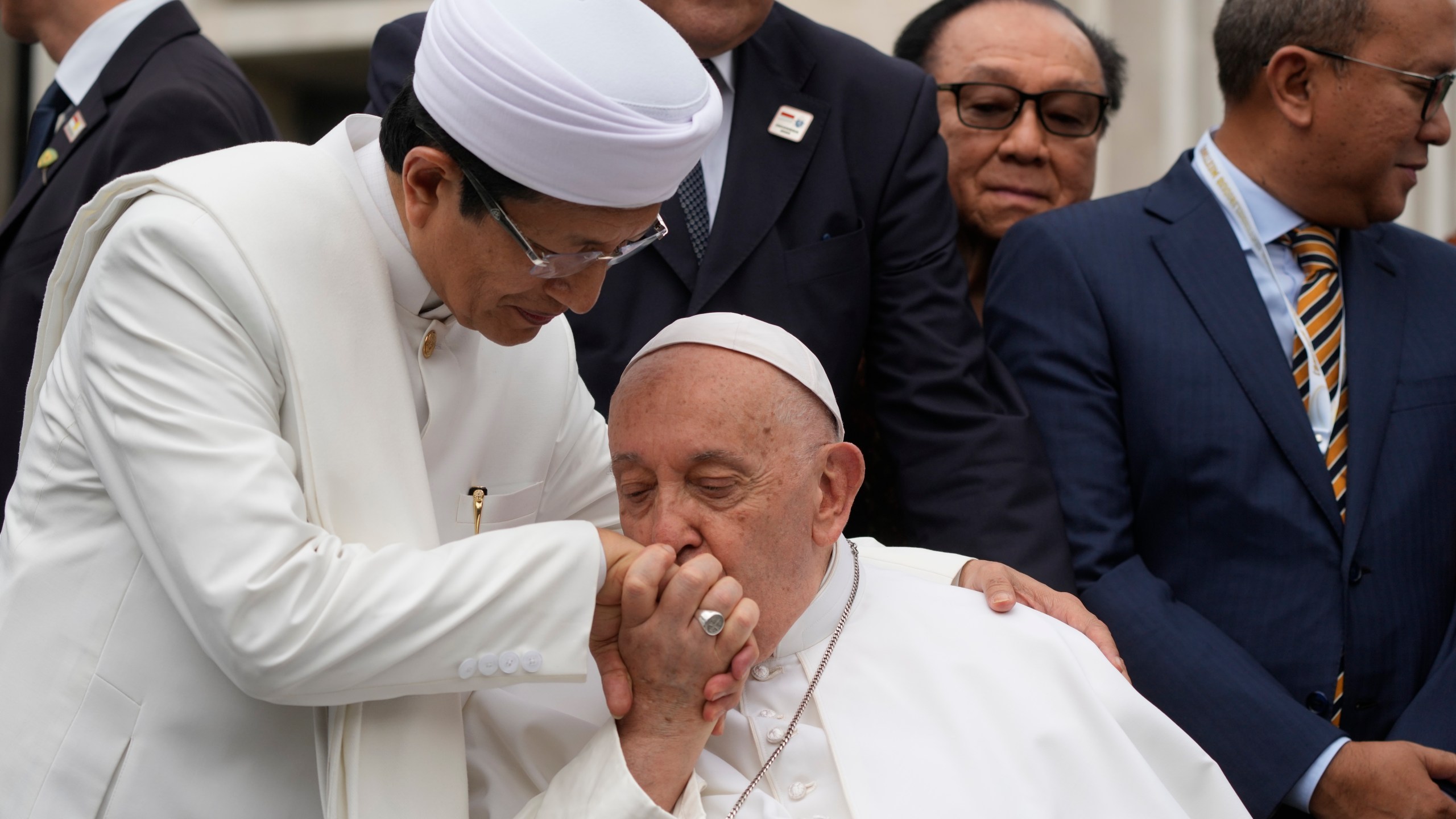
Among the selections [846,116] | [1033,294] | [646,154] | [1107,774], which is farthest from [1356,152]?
[646,154]

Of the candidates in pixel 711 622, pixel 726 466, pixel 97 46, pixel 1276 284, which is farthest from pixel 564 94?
pixel 97 46

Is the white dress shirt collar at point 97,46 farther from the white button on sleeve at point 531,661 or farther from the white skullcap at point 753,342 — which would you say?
the white button on sleeve at point 531,661

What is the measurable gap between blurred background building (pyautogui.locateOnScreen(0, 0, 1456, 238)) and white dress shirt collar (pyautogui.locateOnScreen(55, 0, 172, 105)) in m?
4.78

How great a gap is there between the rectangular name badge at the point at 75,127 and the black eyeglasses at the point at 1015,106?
8.25 ft

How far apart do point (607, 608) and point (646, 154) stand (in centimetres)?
73

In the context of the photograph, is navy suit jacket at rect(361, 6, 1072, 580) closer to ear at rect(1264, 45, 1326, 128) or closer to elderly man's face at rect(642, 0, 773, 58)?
elderly man's face at rect(642, 0, 773, 58)

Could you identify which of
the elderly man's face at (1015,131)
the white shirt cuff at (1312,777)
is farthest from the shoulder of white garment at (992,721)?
the elderly man's face at (1015,131)

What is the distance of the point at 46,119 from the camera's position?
4.56 meters

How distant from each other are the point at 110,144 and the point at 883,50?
5.35 m

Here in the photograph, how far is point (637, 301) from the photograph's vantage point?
3.52 meters

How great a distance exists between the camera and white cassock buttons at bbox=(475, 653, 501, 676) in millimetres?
2174

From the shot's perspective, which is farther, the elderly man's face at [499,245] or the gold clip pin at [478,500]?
the gold clip pin at [478,500]

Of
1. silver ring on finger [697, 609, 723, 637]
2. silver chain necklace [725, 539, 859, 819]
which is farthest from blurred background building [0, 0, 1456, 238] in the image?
silver ring on finger [697, 609, 723, 637]

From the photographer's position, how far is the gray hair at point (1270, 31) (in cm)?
360
